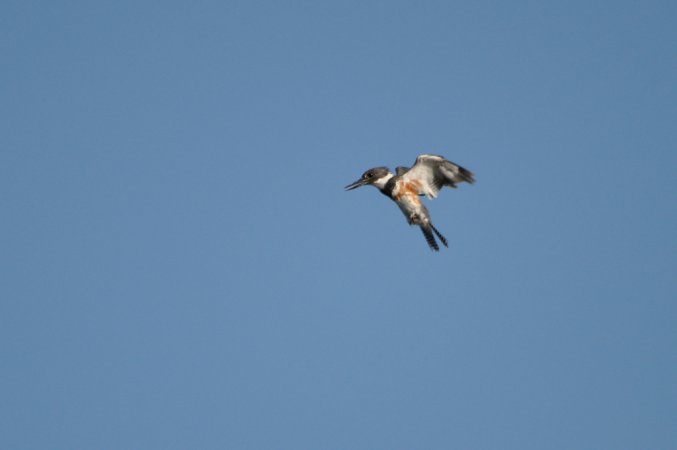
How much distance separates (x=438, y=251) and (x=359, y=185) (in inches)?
85.4

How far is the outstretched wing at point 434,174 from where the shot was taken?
22239mm

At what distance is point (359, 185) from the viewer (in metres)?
23.0

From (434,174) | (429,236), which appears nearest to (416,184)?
(434,174)

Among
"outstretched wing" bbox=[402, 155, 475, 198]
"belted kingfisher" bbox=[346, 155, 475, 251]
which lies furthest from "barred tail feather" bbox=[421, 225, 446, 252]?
"outstretched wing" bbox=[402, 155, 475, 198]

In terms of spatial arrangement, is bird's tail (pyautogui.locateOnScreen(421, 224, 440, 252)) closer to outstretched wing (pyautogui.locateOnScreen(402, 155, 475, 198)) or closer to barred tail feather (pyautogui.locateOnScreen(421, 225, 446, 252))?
barred tail feather (pyautogui.locateOnScreen(421, 225, 446, 252))

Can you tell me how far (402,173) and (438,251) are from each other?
5.84 ft

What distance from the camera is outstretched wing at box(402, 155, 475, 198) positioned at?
22239 mm

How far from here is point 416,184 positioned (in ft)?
74.5

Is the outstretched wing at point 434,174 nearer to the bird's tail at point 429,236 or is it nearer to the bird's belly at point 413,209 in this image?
the bird's belly at point 413,209

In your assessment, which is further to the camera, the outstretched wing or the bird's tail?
the bird's tail

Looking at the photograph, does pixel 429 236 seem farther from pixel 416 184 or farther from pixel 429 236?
pixel 416 184

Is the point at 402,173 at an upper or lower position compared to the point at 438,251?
upper

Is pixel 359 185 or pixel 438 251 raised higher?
pixel 359 185

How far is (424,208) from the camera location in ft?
74.5
